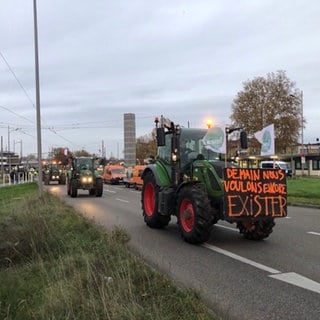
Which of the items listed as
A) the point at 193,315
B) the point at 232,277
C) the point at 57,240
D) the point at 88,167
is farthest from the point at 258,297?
the point at 88,167

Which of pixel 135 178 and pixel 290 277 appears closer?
pixel 290 277

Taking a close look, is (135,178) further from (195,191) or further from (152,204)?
(195,191)

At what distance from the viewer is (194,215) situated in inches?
396

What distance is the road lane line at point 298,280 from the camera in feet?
22.0

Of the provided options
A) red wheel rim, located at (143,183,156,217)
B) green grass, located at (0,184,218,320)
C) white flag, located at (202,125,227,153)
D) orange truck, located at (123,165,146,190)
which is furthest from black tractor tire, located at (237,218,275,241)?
orange truck, located at (123,165,146,190)

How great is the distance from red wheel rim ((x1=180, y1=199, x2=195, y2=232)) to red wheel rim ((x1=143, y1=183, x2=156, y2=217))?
8.76 ft

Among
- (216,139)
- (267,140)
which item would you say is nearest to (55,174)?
(267,140)

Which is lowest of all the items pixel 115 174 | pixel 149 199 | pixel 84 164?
pixel 115 174

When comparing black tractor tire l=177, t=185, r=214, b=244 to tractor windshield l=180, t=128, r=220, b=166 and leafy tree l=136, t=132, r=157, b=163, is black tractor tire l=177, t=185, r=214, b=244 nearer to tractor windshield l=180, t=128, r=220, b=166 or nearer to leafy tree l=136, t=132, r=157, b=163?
tractor windshield l=180, t=128, r=220, b=166

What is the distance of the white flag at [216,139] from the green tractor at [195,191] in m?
0.02

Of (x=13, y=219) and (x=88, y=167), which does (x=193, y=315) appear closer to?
(x=13, y=219)

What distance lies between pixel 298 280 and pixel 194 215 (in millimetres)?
3290

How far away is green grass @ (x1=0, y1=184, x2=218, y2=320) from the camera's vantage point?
4961 millimetres

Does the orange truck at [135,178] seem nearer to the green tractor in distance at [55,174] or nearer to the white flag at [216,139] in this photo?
the green tractor in distance at [55,174]
